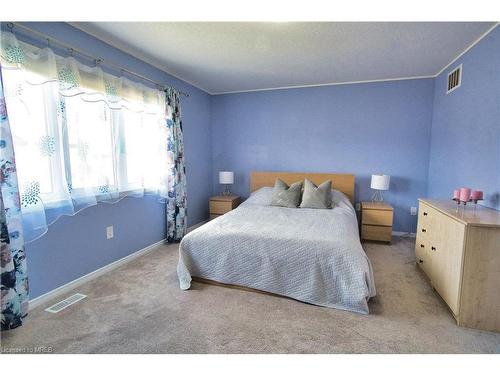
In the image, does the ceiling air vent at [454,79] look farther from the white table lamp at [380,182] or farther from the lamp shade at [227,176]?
the lamp shade at [227,176]

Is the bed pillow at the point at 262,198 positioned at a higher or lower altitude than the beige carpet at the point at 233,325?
higher

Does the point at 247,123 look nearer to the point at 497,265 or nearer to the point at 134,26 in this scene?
the point at 134,26

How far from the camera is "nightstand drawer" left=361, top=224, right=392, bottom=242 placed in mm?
3369

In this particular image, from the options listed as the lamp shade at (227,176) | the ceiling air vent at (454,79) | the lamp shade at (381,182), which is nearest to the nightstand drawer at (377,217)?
the lamp shade at (381,182)

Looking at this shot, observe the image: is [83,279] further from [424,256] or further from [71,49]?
[424,256]

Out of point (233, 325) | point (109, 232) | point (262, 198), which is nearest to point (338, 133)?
point (262, 198)

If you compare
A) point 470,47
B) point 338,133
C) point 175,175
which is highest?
point 470,47

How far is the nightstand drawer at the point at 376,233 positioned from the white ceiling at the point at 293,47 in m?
2.10

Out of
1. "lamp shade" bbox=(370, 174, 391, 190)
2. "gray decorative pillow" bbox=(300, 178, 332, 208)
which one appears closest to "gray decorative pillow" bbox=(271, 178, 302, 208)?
"gray decorative pillow" bbox=(300, 178, 332, 208)

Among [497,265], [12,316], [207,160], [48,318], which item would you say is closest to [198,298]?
[48,318]

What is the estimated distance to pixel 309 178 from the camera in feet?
12.9

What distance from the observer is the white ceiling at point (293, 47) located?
2154 millimetres

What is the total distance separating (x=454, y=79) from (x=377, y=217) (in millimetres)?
1851

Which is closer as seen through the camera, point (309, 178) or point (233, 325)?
point (233, 325)
